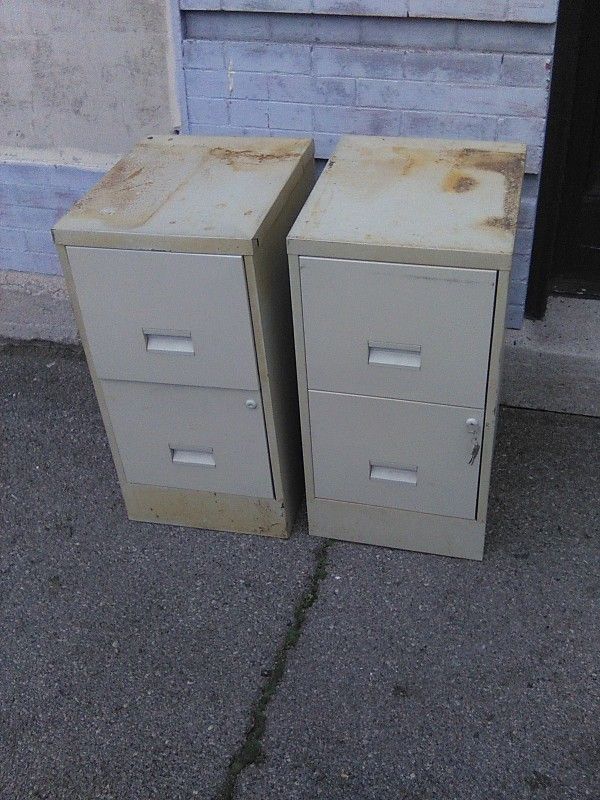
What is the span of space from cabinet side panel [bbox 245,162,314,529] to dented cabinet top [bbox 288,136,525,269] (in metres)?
0.13

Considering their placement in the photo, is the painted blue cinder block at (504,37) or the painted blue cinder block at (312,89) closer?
the painted blue cinder block at (504,37)

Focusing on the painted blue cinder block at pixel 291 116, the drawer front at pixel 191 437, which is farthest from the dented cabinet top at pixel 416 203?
the drawer front at pixel 191 437

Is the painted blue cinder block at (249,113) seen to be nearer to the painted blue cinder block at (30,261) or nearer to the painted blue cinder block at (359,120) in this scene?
the painted blue cinder block at (359,120)

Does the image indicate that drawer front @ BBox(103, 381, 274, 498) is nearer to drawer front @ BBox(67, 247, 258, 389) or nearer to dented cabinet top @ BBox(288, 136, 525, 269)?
drawer front @ BBox(67, 247, 258, 389)

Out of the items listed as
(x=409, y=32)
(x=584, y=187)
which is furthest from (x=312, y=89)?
(x=584, y=187)

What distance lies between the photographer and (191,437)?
2.79 metres

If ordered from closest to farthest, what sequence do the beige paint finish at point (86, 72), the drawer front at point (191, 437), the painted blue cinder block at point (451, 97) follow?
the drawer front at point (191, 437) → the painted blue cinder block at point (451, 97) → the beige paint finish at point (86, 72)

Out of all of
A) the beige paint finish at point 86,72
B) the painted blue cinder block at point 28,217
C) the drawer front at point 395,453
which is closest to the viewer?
the drawer front at point 395,453

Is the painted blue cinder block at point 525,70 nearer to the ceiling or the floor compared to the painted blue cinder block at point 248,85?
nearer to the ceiling

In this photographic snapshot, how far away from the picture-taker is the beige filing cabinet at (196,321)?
240 centimetres

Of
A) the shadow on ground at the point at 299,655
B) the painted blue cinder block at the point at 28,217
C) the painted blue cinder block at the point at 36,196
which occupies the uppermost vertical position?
the painted blue cinder block at the point at 36,196

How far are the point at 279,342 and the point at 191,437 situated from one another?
448 mm

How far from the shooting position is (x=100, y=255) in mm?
2426

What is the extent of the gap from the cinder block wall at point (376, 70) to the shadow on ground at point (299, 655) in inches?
44.0
